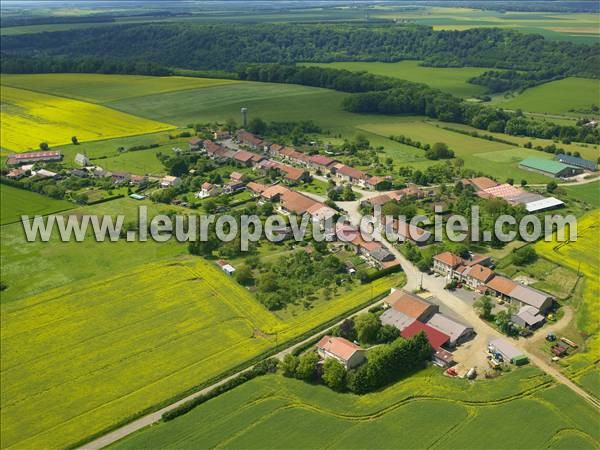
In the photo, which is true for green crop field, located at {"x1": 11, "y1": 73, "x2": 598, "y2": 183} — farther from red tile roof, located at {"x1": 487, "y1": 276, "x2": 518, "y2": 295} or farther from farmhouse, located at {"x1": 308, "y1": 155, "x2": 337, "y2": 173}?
red tile roof, located at {"x1": 487, "y1": 276, "x2": 518, "y2": 295}

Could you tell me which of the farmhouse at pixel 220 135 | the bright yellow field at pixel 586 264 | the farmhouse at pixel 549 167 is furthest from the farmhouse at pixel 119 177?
the farmhouse at pixel 549 167

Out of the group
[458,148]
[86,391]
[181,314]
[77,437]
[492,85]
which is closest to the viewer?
[77,437]

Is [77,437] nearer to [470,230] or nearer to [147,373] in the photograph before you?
[147,373]

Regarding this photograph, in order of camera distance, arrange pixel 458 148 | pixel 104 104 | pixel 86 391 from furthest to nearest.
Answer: pixel 104 104 < pixel 458 148 < pixel 86 391

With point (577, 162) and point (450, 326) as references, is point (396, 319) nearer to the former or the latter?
point (450, 326)

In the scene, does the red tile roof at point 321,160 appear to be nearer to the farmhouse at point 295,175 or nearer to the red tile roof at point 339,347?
the farmhouse at point 295,175

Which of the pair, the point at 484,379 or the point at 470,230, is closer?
the point at 484,379

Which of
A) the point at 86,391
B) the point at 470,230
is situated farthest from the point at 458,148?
the point at 86,391

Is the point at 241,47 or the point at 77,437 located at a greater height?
the point at 241,47
